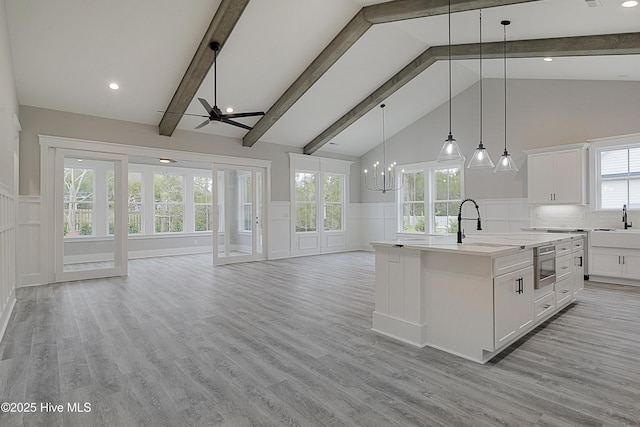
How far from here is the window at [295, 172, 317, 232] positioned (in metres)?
9.18

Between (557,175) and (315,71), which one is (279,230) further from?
(557,175)

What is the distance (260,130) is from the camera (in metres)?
7.56

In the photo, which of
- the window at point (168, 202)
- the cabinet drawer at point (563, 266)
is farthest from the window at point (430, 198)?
the window at point (168, 202)

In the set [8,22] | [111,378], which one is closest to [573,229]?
[111,378]

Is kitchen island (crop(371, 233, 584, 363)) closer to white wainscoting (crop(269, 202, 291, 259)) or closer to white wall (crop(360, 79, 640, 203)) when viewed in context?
white wall (crop(360, 79, 640, 203))

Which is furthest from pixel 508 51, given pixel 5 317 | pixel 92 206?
pixel 92 206

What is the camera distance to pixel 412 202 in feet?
30.5

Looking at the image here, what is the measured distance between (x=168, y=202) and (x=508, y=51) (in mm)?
8805

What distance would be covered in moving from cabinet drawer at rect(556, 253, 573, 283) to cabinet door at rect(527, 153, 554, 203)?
2.73m

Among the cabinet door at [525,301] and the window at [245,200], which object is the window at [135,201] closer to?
the window at [245,200]

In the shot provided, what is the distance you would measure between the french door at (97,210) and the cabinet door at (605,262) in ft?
26.8

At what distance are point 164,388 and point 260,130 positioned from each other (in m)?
6.02

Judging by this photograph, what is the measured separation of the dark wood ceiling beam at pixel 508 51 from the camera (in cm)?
444

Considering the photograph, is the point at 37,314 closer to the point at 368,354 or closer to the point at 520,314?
the point at 368,354
